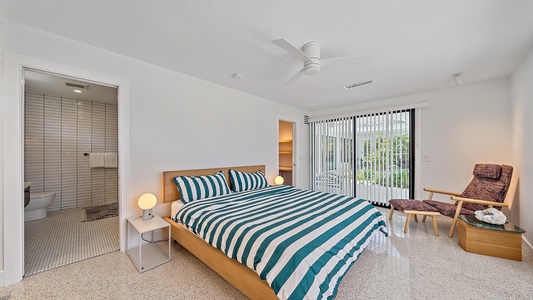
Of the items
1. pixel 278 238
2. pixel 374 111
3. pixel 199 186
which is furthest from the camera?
pixel 374 111

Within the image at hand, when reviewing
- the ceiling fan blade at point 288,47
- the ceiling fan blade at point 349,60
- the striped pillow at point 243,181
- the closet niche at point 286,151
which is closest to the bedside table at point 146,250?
the striped pillow at point 243,181

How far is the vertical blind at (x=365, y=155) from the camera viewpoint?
13.7ft

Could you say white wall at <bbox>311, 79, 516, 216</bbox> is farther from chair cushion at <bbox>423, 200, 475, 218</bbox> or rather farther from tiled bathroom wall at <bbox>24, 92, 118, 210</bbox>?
tiled bathroom wall at <bbox>24, 92, 118, 210</bbox>

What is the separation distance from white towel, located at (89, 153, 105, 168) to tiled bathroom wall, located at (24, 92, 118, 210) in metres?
0.21

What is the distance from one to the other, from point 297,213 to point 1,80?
314 centimetres

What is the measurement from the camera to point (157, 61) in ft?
8.88

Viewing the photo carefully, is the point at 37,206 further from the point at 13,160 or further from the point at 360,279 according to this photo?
the point at 360,279

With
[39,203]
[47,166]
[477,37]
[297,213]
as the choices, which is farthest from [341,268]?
[47,166]

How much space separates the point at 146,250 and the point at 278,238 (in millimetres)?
1973

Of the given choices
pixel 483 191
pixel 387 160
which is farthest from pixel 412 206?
pixel 387 160

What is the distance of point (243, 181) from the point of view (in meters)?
3.50

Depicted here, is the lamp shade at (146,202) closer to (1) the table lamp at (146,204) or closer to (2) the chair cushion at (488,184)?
(1) the table lamp at (146,204)

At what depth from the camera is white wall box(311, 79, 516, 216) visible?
10.7 ft

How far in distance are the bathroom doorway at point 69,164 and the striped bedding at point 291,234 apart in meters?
1.63
